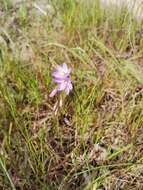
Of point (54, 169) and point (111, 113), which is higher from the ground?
point (111, 113)

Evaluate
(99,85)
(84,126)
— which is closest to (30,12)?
(99,85)

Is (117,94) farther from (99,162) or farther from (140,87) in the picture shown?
(99,162)

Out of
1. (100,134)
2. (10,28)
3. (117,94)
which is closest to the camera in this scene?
(100,134)

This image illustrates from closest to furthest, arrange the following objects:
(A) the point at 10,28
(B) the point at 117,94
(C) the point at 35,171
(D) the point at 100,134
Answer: (C) the point at 35,171 → (D) the point at 100,134 → (B) the point at 117,94 → (A) the point at 10,28
